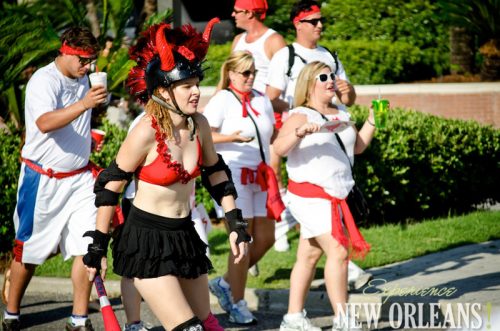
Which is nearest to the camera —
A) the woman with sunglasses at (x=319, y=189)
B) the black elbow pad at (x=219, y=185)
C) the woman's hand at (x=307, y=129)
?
the black elbow pad at (x=219, y=185)

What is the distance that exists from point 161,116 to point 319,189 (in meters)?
2.03

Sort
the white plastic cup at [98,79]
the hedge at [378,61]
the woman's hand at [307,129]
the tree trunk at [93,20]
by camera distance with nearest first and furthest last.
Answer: the white plastic cup at [98,79]
the woman's hand at [307,129]
the tree trunk at [93,20]
the hedge at [378,61]

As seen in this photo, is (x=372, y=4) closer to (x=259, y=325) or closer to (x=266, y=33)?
(x=266, y=33)

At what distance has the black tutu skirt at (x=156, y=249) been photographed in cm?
546

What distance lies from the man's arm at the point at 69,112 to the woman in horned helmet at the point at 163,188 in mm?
1062

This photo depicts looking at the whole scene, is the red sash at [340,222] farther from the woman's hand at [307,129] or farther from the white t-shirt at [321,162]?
the woman's hand at [307,129]

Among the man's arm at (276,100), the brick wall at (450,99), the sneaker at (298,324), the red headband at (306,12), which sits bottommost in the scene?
the brick wall at (450,99)

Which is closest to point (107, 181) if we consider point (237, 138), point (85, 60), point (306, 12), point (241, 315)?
point (85, 60)

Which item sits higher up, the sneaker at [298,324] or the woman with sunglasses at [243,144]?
the woman with sunglasses at [243,144]

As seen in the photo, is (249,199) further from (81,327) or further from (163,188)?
(163,188)

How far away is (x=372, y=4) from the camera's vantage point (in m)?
19.9

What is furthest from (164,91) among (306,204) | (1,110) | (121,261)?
(1,110)

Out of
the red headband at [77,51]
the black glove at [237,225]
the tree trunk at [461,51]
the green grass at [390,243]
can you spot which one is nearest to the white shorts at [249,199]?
the green grass at [390,243]

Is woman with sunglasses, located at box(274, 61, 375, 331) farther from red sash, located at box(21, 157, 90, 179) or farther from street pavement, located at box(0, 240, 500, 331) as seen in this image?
red sash, located at box(21, 157, 90, 179)
